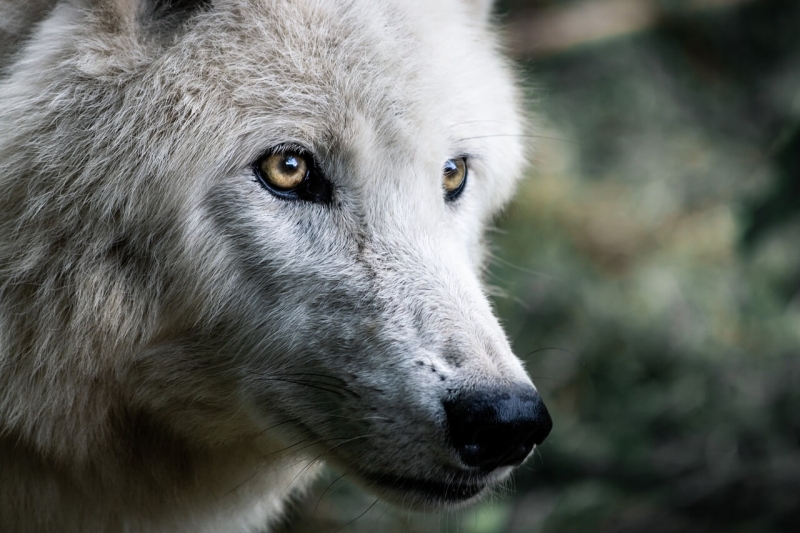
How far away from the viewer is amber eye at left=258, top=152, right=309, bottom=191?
81.3 inches

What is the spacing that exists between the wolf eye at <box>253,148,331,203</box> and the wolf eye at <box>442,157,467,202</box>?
0.49 metres

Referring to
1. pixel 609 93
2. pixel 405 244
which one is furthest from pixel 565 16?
pixel 405 244

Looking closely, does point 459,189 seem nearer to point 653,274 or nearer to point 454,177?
point 454,177

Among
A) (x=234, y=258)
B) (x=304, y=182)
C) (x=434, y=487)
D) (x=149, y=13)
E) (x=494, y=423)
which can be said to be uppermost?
(x=149, y=13)

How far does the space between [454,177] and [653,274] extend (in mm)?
3176

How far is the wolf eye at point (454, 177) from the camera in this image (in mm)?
2486

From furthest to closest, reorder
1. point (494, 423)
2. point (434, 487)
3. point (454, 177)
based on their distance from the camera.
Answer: point (454, 177)
point (434, 487)
point (494, 423)

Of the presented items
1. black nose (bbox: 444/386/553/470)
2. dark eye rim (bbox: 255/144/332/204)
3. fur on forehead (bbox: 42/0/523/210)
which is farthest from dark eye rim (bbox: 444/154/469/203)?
black nose (bbox: 444/386/553/470)

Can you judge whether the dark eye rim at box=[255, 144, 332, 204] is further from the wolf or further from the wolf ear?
the wolf ear

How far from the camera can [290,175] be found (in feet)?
6.82

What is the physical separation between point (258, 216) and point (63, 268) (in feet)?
1.63

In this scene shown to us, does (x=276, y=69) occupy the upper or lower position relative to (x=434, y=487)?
upper

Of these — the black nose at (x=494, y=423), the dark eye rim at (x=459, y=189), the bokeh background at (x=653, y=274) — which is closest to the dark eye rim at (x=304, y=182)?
the dark eye rim at (x=459, y=189)

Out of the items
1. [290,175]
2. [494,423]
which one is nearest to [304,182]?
[290,175]
